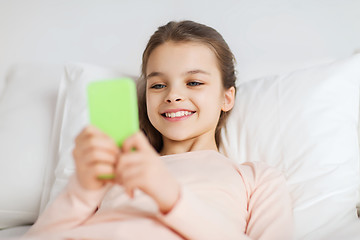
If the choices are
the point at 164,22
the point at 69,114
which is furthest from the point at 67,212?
the point at 164,22

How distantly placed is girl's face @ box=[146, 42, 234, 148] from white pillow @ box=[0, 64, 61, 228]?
0.41 m

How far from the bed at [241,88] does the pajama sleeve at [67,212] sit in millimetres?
374

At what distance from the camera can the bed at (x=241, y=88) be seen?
111 cm

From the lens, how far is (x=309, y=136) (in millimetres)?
1140

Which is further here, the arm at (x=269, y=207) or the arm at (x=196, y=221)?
the arm at (x=269, y=207)

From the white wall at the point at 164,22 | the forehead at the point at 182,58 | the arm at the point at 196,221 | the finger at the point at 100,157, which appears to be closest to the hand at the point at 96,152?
the finger at the point at 100,157

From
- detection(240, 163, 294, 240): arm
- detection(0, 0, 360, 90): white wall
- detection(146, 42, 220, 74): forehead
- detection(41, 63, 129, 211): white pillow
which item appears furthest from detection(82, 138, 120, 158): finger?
detection(0, 0, 360, 90): white wall

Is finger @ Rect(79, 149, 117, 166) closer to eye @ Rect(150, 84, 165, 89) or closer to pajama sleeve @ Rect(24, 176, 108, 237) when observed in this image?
pajama sleeve @ Rect(24, 176, 108, 237)

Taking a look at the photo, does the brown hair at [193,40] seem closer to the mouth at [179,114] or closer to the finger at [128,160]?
the mouth at [179,114]

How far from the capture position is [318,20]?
4.82 ft

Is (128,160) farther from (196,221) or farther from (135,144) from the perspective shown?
(196,221)

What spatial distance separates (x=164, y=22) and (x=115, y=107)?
1075 mm

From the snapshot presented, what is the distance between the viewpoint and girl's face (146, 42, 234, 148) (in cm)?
111

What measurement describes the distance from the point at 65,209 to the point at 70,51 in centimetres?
101
